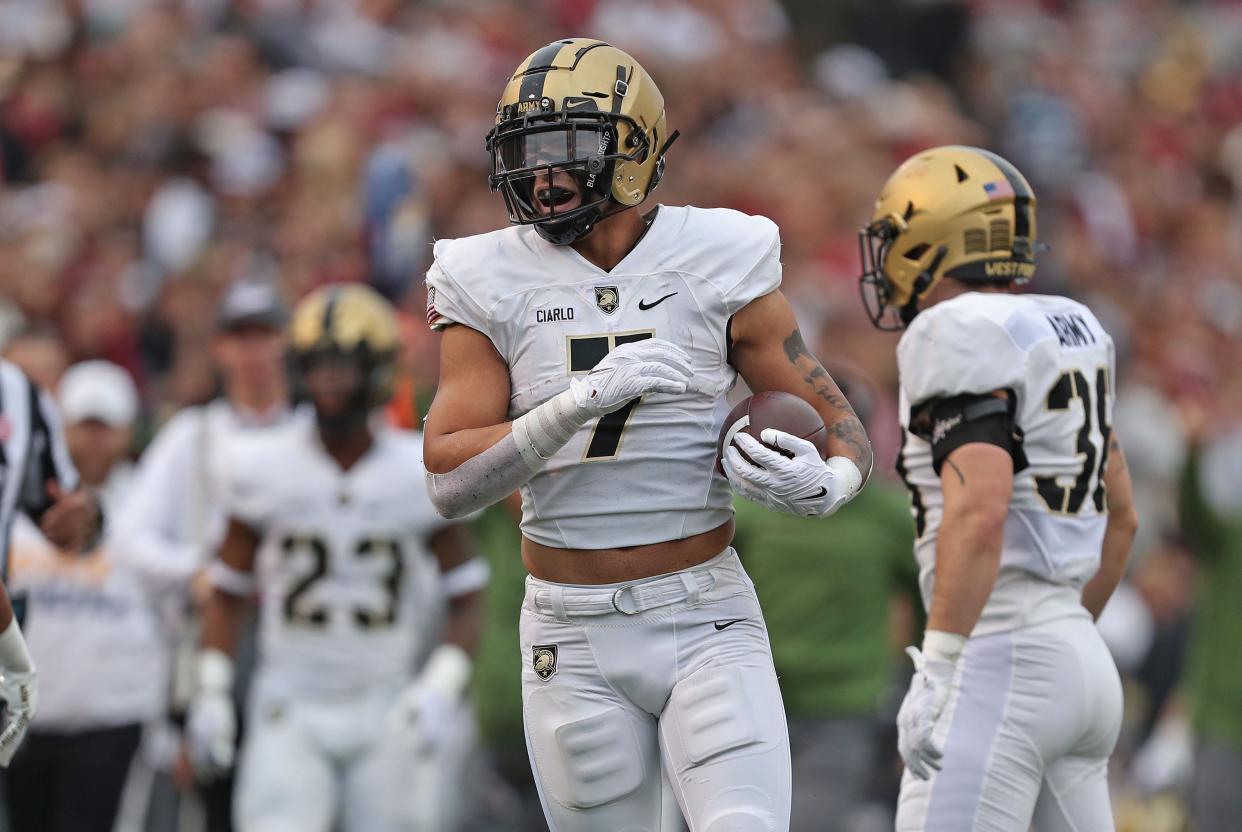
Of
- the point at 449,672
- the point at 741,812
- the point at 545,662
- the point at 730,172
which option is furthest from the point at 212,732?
the point at 730,172

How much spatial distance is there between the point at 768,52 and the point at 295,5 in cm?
384

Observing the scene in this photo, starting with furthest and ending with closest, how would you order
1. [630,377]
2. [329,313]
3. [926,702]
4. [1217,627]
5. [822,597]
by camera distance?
[1217,627] → [822,597] → [329,313] → [926,702] → [630,377]

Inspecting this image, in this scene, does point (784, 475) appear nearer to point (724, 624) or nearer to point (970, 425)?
point (724, 624)

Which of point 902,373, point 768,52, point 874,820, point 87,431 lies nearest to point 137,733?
point 87,431

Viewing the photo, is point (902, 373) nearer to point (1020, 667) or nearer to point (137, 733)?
point (1020, 667)

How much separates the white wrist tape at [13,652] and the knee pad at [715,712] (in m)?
1.67

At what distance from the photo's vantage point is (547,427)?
3918mm

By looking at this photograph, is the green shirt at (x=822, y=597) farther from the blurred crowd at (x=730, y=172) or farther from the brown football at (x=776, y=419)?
the brown football at (x=776, y=419)

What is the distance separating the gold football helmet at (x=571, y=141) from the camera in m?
4.12

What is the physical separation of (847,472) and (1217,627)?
4062 millimetres

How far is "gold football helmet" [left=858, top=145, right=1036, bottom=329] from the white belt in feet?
3.76

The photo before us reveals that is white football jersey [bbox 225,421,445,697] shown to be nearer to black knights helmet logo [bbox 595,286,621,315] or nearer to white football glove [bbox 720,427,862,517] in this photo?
black knights helmet logo [bbox 595,286,621,315]

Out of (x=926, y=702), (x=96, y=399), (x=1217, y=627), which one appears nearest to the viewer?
(x=926, y=702)

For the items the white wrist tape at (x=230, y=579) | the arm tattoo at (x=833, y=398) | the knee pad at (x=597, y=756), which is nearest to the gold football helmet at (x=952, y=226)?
the arm tattoo at (x=833, y=398)
